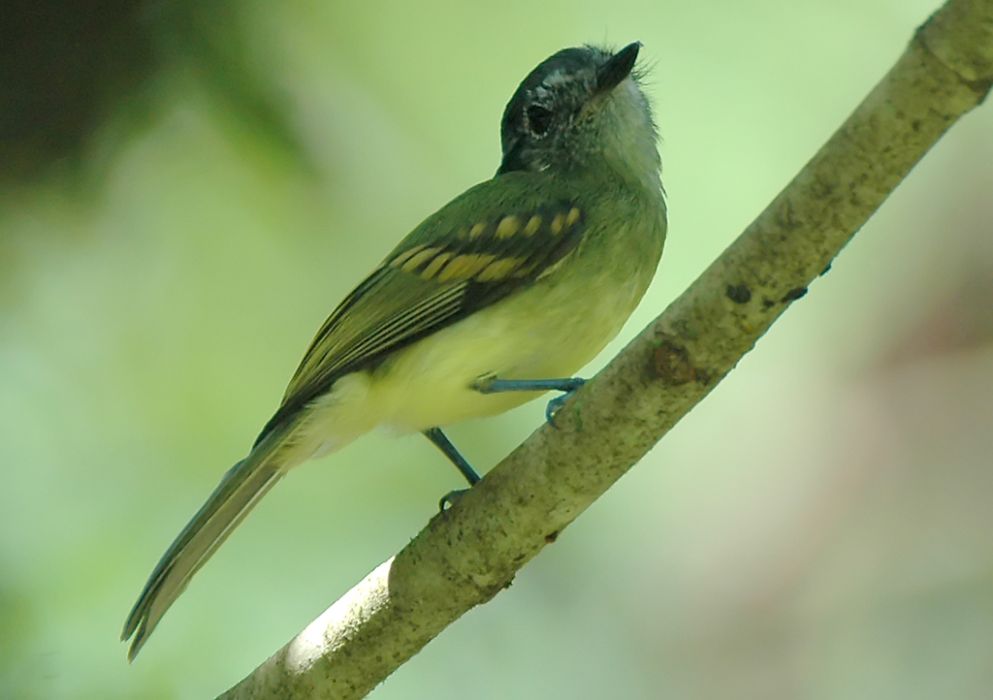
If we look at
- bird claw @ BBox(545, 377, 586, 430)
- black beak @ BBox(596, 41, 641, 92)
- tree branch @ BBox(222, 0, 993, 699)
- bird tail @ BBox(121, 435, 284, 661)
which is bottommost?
tree branch @ BBox(222, 0, 993, 699)

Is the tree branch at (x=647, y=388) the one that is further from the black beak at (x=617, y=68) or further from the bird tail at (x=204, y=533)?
the black beak at (x=617, y=68)

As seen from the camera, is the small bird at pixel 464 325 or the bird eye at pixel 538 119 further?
the bird eye at pixel 538 119

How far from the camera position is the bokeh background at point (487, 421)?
160 inches

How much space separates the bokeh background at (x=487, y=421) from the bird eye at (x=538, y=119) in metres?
0.55

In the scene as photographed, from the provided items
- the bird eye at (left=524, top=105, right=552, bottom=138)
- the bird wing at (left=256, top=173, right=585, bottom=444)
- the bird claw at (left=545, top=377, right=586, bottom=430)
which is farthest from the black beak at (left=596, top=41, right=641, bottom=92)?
the bird claw at (left=545, top=377, right=586, bottom=430)

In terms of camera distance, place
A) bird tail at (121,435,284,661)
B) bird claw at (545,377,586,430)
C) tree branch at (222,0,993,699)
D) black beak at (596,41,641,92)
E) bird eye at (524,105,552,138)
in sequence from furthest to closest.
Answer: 1. bird eye at (524,105,552,138)
2. black beak at (596,41,641,92)
3. bird tail at (121,435,284,661)
4. bird claw at (545,377,586,430)
5. tree branch at (222,0,993,699)

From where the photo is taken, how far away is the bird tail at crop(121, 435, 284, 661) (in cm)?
293

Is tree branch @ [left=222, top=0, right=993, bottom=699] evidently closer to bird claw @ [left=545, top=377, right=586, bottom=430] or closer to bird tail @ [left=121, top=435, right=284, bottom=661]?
bird claw @ [left=545, top=377, right=586, bottom=430]

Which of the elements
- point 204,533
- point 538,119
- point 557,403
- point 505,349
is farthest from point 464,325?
point 538,119

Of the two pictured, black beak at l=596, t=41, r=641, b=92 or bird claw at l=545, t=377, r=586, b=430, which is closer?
bird claw at l=545, t=377, r=586, b=430

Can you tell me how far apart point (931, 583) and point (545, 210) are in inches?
80.1

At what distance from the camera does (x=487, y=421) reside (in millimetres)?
4281

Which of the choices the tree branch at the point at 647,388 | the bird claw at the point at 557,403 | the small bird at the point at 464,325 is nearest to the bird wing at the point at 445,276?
the small bird at the point at 464,325

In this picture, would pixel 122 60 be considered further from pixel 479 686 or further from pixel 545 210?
pixel 479 686
